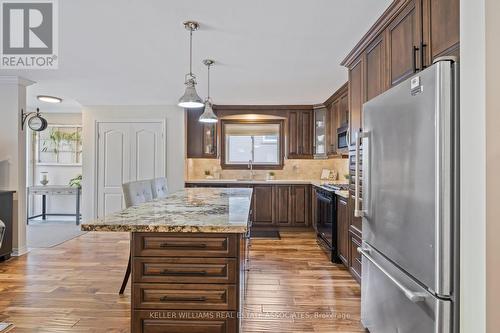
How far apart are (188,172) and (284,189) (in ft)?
6.21

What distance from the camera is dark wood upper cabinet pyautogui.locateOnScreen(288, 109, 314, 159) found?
19.3ft

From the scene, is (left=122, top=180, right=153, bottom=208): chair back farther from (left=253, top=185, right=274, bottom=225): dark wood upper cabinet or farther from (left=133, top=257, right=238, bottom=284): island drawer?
(left=253, top=185, right=274, bottom=225): dark wood upper cabinet

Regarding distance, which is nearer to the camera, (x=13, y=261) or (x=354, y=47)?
(x=354, y=47)

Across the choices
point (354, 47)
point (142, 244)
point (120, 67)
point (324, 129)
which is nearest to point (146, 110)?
point (120, 67)

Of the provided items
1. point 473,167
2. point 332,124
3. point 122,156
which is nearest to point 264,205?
point 332,124

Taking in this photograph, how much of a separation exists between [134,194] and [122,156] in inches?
133

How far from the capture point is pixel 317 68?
11.9ft

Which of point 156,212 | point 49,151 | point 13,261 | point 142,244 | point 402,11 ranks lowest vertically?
point 13,261

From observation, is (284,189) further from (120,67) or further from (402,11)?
(402,11)

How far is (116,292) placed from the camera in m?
2.85

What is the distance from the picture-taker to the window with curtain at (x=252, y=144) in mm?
6137

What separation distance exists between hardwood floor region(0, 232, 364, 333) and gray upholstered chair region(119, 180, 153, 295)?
0.70ft

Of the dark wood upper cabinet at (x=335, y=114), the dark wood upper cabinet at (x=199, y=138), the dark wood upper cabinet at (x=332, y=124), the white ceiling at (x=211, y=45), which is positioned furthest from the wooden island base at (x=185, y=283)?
the dark wood upper cabinet at (x=199, y=138)

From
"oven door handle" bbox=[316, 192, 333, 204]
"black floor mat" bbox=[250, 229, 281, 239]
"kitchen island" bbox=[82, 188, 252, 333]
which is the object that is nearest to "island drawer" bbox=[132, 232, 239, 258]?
"kitchen island" bbox=[82, 188, 252, 333]
